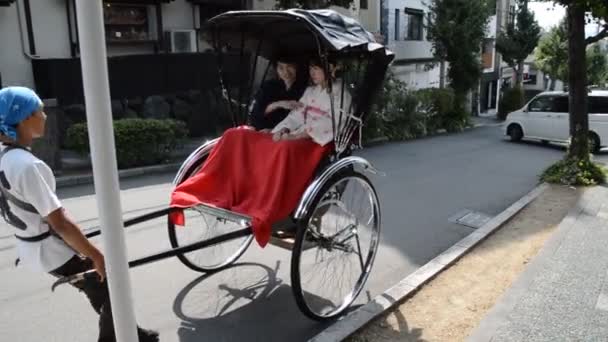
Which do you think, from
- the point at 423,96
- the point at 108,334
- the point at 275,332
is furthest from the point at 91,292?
the point at 423,96

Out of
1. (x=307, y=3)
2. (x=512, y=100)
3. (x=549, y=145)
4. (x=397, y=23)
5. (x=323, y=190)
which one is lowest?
(x=549, y=145)

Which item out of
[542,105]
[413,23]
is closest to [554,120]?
[542,105]

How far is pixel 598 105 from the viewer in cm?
1762

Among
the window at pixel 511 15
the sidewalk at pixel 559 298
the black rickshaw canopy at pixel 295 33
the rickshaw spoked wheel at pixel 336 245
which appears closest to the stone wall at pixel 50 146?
the black rickshaw canopy at pixel 295 33

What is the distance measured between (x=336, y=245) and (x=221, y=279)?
4.32 ft

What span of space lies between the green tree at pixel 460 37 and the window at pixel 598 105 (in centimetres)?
641

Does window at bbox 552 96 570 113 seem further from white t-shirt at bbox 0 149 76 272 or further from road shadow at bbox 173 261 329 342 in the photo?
white t-shirt at bbox 0 149 76 272

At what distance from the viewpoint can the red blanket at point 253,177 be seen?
13.0ft

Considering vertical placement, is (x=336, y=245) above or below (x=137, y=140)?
below

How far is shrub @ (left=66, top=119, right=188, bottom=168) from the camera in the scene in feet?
32.3

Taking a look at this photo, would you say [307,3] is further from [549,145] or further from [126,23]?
[549,145]

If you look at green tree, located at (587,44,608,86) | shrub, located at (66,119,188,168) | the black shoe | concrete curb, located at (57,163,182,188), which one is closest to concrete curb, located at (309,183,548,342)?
the black shoe

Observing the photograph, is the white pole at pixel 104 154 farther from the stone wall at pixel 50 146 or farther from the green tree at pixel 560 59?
the green tree at pixel 560 59

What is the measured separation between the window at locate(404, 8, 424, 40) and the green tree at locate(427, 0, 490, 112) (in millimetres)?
1249
